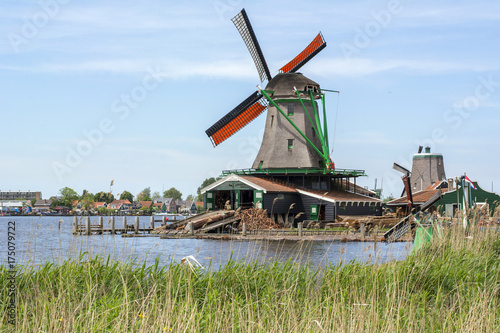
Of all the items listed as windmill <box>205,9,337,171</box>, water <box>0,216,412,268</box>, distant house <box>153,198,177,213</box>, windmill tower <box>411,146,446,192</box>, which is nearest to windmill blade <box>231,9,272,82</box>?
windmill <box>205,9,337,171</box>

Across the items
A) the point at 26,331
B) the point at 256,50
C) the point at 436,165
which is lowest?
the point at 26,331

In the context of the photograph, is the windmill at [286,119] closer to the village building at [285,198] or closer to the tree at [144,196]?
the village building at [285,198]

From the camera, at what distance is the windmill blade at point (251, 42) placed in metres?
41.8

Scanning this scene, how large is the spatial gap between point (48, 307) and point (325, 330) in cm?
358

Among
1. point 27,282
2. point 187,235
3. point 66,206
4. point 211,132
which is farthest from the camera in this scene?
point 66,206

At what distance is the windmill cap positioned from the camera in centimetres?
4147

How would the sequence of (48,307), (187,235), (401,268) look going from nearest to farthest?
(48,307), (401,268), (187,235)

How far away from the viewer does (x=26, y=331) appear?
7.12 meters

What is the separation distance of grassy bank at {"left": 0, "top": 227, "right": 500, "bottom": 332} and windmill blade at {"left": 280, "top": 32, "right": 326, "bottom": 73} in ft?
104

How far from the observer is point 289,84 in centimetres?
4156

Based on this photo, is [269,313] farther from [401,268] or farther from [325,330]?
[401,268]

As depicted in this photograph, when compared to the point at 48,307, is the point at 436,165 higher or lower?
higher

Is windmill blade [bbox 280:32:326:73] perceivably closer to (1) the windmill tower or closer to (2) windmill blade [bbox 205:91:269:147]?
(2) windmill blade [bbox 205:91:269:147]

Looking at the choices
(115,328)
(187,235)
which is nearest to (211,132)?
(187,235)
